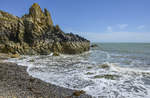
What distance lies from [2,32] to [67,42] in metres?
17.7

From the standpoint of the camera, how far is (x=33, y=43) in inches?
1139

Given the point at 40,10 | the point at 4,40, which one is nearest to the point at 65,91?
the point at 4,40

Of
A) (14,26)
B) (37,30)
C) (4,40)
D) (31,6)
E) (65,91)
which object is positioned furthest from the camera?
(31,6)

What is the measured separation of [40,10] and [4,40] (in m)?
21.4

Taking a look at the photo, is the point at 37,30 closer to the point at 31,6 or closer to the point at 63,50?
A: the point at 63,50

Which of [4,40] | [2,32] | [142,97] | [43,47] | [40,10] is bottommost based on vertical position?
[142,97]

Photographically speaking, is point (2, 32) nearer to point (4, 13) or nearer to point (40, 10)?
point (4, 13)

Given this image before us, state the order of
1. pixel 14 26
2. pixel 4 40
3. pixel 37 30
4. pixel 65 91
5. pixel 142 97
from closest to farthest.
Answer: pixel 142 97 < pixel 65 91 < pixel 4 40 < pixel 14 26 < pixel 37 30

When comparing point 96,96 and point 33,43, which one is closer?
point 96,96

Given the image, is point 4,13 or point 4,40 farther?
point 4,13

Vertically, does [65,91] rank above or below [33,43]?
below

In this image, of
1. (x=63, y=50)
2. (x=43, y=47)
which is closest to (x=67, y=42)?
(x=63, y=50)

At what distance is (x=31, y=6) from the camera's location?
41.5 meters

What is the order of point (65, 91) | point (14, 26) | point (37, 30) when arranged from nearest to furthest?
1. point (65, 91)
2. point (14, 26)
3. point (37, 30)
